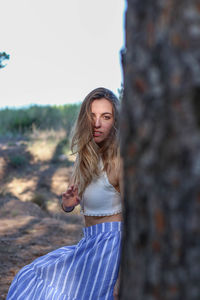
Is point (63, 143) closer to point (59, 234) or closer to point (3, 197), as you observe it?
point (3, 197)

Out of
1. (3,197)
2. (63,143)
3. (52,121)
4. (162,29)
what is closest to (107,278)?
(162,29)

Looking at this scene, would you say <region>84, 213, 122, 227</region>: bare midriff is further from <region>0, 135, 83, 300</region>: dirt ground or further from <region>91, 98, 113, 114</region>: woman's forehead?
<region>0, 135, 83, 300</region>: dirt ground

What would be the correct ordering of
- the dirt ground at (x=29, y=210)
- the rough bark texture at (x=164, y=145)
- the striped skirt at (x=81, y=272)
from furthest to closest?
the dirt ground at (x=29, y=210) < the striped skirt at (x=81, y=272) < the rough bark texture at (x=164, y=145)

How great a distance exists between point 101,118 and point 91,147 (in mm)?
186

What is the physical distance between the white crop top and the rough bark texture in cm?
145

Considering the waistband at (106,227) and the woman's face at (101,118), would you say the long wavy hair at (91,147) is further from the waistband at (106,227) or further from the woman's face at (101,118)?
the waistband at (106,227)

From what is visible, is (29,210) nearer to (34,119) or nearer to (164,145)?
(164,145)

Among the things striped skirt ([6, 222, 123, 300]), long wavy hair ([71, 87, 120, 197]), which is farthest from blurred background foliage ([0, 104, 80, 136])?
striped skirt ([6, 222, 123, 300])

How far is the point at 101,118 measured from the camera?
8.75 feet

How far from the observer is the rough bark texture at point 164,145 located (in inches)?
36.4

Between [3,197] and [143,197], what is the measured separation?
7.25m

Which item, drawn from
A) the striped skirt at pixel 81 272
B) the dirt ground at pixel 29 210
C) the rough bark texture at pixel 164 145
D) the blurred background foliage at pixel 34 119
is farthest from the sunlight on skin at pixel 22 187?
the rough bark texture at pixel 164 145

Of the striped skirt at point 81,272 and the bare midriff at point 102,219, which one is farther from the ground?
the bare midriff at point 102,219

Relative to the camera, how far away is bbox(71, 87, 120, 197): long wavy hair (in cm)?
258
